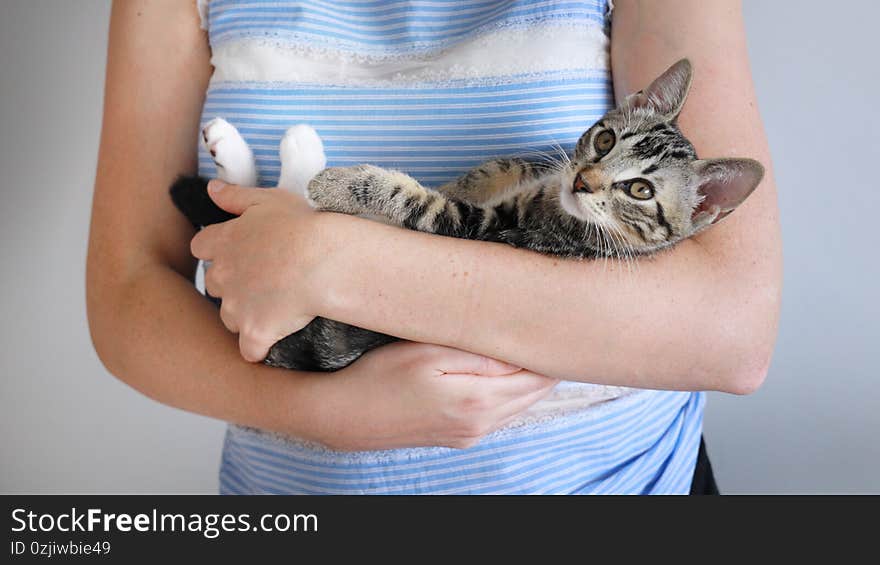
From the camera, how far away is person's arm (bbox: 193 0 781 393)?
82cm

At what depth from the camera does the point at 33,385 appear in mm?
1652

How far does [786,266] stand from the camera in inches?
57.9

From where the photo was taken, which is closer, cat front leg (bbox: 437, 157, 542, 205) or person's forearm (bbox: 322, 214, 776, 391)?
person's forearm (bbox: 322, 214, 776, 391)

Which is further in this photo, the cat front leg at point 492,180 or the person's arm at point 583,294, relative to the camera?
the cat front leg at point 492,180

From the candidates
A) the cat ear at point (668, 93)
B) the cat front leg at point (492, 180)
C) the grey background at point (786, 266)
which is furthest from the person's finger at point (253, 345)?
the grey background at point (786, 266)

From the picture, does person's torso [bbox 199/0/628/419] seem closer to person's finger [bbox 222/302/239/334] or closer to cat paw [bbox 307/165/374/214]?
cat paw [bbox 307/165/374/214]

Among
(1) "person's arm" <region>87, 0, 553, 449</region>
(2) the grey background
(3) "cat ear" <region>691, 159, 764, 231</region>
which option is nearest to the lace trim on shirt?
(1) "person's arm" <region>87, 0, 553, 449</region>

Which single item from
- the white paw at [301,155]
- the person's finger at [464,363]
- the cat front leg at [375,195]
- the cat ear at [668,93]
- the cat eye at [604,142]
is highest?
the cat ear at [668,93]

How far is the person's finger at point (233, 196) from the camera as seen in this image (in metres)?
0.94

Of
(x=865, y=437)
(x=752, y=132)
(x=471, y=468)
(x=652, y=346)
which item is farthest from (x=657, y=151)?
(x=865, y=437)

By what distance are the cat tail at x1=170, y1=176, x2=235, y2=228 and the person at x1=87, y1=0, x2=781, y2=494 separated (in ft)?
0.13

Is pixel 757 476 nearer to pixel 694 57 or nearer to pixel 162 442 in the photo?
pixel 694 57

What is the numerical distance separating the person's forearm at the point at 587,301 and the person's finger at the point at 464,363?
0.02m

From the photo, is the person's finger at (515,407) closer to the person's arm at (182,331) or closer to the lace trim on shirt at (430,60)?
the person's arm at (182,331)
